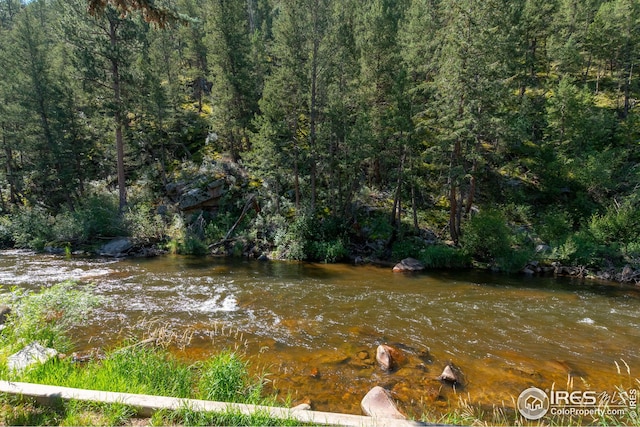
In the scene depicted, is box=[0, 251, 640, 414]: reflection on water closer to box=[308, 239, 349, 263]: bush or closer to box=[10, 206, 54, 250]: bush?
box=[308, 239, 349, 263]: bush

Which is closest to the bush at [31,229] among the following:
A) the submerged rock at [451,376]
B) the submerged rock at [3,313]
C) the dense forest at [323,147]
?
the dense forest at [323,147]

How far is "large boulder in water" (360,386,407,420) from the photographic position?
575 cm

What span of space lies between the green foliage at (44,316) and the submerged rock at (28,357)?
30 cm

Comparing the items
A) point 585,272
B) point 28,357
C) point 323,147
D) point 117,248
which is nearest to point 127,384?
point 28,357

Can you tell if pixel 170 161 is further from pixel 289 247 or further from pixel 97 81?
pixel 289 247

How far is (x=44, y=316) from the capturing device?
671cm

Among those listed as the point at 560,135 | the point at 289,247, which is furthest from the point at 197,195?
the point at 560,135

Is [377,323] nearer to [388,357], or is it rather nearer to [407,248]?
[388,357]

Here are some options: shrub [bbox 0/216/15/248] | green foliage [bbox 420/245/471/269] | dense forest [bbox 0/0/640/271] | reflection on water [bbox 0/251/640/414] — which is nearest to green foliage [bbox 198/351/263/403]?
reflection on water [bbox 0/251/640/414]

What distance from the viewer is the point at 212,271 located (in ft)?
56.7

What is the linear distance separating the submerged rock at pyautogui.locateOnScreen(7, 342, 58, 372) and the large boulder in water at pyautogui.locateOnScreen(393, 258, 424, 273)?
15.4 meters

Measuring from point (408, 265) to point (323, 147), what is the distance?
955 cm

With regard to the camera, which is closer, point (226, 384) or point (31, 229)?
point (226, 384)

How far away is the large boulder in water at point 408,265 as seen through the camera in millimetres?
18117
